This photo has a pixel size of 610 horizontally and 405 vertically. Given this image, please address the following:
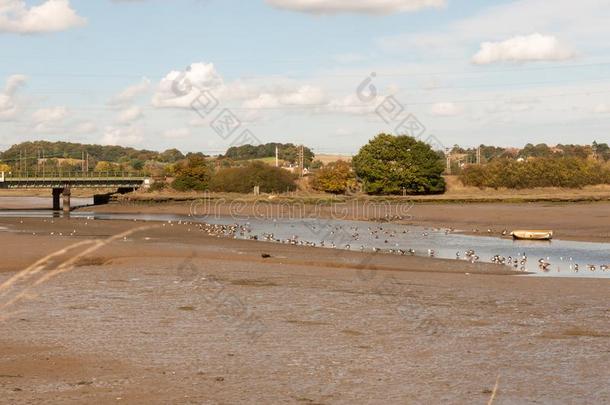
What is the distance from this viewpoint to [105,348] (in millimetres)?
18938

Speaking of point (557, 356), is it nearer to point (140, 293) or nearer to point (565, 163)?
point (140, 293)

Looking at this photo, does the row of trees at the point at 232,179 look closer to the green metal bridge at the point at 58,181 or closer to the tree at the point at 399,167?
the green metal bridge at the point at 58,181

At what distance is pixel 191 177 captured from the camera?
134375mm

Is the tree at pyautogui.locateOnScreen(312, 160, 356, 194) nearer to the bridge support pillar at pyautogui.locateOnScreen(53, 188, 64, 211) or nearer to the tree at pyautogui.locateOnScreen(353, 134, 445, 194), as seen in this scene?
the tree at pyautogui.locateOnScreen(353, 134, 445, 194)

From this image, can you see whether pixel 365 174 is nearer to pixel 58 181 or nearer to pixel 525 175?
pixel 525 175

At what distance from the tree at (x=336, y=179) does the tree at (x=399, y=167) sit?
26.3 ft

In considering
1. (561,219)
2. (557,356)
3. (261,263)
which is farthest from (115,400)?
(561,219)

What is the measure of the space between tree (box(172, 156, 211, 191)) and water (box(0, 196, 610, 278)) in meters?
61.9

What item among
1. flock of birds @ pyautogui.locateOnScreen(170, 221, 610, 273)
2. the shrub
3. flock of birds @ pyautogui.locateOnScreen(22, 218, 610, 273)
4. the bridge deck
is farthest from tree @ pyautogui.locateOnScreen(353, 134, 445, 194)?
flock of birds @ pyautogui.locateOnScreen(170, 221, 610, 273)

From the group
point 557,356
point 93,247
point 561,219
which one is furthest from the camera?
point 561,219

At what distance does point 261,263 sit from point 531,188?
334 feet

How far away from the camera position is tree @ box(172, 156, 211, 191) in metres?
134

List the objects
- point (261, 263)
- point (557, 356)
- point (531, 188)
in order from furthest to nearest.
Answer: point (531, 188) < point (261, 263) < point (557, 356)

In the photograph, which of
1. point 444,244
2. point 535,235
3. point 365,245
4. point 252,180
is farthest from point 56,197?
point 535,235
